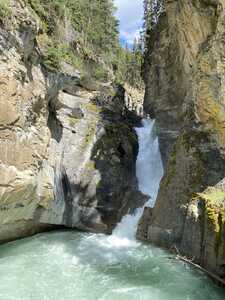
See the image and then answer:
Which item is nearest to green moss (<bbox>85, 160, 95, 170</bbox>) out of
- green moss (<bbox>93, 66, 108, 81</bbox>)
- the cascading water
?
the cascading water

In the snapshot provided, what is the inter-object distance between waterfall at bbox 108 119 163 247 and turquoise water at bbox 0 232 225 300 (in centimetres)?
119

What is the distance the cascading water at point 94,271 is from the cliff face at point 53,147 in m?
1.37

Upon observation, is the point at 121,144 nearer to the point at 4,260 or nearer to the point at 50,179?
the point at 50,179

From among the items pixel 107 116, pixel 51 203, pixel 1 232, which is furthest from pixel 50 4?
pixel 1 232

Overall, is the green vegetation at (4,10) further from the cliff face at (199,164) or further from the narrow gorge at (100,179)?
the cliff face at (199,164)

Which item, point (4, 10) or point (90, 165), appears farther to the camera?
point (90, 165)

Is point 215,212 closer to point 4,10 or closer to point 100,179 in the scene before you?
point 100,179

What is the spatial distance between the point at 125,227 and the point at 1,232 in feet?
19.7

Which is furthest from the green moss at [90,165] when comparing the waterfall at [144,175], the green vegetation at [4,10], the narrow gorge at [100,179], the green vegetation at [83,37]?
the green vegetation at [4,10]

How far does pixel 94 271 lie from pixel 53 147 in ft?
23.8

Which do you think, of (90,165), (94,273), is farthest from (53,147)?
(94,273)

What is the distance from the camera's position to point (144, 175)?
21422 millimetres

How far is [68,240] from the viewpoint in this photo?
15844 mm

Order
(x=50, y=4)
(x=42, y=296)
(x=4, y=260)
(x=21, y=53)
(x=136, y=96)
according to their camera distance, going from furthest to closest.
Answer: (x=136, y=96)
(x=50, y=4)
(x=21, y=53)
(x=4, y=260)
(x=42, y=296)
